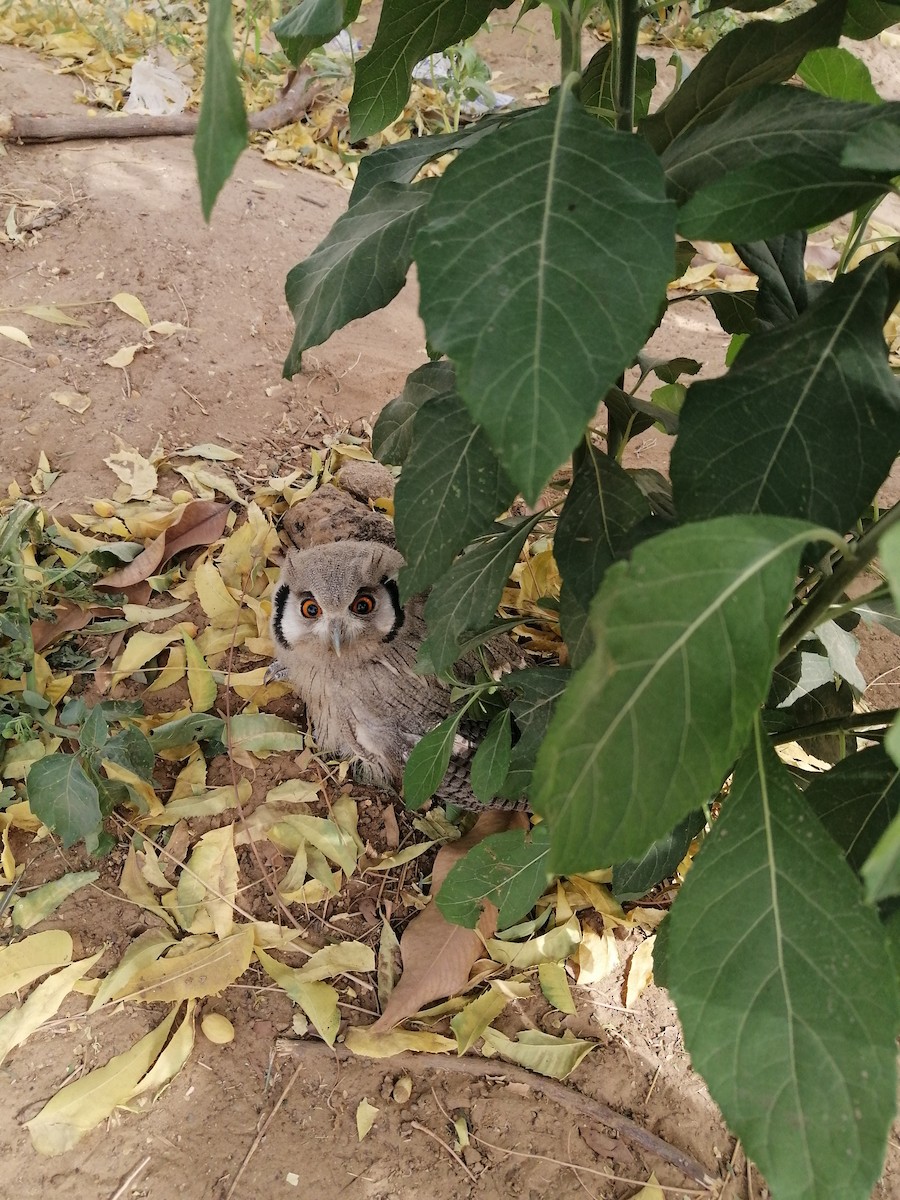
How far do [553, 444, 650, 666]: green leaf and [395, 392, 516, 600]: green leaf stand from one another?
4.5 inches

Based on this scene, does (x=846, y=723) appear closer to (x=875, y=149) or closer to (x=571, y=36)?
(x=875, y=149)

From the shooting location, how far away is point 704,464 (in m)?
0.66

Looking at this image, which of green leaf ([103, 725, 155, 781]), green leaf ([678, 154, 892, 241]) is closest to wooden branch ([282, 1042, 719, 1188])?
green leaf ([103, 725, 155, 781])

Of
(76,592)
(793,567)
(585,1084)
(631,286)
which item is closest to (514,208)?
(631,286)

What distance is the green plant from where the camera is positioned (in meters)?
0.52

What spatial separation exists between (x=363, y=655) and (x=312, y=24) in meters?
1.04

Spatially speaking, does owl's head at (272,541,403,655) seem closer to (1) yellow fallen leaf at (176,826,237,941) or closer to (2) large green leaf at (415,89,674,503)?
(1) yellow fallen leaf at (176,826,237,941)

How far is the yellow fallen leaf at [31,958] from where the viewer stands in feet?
4.17

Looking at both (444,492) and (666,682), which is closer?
(666,682)

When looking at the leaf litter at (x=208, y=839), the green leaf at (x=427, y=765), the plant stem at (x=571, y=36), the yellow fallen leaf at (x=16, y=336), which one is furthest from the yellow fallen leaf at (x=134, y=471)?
the plant stem at (x=571, y=36)

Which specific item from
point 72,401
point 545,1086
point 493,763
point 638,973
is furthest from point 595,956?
point 72,401

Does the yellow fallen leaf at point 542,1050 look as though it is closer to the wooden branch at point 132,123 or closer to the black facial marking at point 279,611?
the black facial marking at point 279,611

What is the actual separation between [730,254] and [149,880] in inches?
113

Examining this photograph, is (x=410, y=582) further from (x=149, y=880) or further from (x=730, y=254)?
(x=730, y=254)
